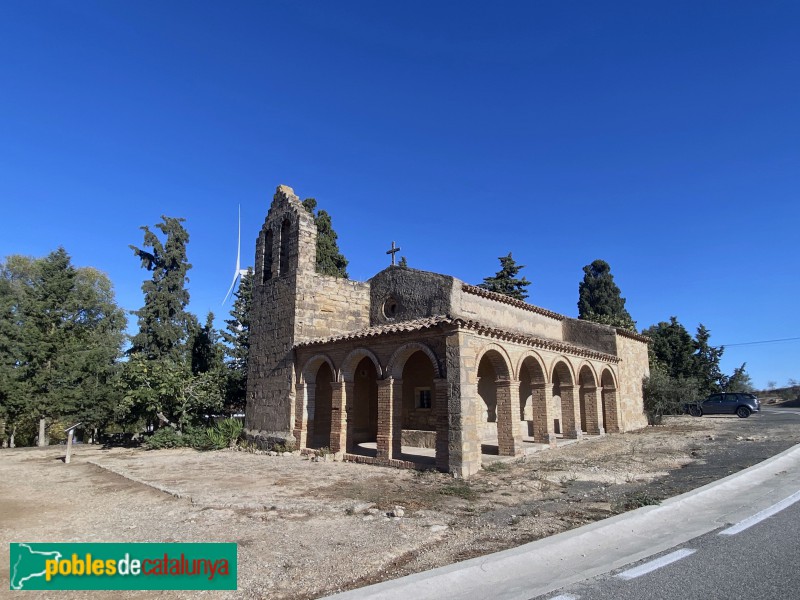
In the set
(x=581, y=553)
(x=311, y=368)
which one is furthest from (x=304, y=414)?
(x=581, y=553)

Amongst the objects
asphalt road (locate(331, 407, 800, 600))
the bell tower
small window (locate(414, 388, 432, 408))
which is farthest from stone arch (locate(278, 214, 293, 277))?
asphalt road (locate(331, 407, 800, 600))

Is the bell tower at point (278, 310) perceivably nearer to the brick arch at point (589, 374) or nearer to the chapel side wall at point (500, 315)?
the chapel side wall at point (500, 315)

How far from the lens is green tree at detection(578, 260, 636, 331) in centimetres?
4472

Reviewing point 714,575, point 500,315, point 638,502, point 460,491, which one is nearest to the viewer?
point 714,575

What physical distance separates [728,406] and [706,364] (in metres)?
9.77

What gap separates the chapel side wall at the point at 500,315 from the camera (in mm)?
14914

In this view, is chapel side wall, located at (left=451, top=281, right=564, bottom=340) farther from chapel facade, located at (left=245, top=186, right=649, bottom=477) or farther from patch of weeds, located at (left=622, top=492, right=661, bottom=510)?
patch of weeds, located at (left=622, top=492, right=661, bottom=510)

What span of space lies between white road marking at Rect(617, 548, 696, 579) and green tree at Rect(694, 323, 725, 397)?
34.5 m

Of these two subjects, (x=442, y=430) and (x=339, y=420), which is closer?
(x=442, y=430)

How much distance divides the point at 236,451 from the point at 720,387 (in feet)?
118

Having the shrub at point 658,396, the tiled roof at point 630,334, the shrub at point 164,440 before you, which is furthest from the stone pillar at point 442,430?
the shrub at point 658,396

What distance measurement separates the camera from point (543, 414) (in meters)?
14.7

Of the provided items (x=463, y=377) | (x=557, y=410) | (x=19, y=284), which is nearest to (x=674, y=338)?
(x=557, y=410)
